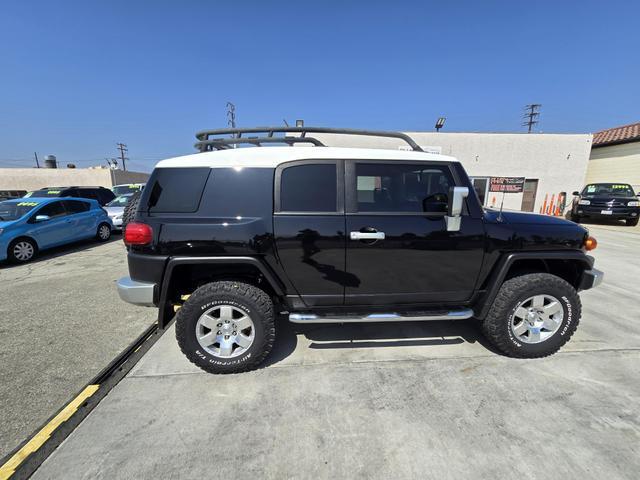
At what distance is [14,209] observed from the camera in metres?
6.73

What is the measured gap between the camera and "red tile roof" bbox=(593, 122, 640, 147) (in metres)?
17.3

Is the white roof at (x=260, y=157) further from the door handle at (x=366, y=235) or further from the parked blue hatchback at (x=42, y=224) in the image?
the parked blue hatchback at (x=42, y=224)

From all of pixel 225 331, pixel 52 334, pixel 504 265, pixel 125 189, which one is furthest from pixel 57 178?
pixel 504 265

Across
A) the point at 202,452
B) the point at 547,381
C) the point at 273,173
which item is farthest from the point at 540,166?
the point at 202,452

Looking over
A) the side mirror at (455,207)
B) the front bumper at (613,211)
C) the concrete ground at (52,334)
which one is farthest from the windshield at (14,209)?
the front bumper at (613,211)

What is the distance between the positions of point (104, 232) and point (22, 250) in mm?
2454

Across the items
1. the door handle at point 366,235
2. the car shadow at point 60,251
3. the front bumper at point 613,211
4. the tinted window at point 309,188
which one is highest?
the tinted window at point 309,188

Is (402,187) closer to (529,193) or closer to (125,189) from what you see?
(125,189)

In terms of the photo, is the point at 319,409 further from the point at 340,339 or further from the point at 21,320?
the point at 21,320

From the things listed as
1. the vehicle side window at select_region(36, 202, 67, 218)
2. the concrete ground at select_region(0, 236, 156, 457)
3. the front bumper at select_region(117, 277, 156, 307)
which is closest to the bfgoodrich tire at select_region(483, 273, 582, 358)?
the front bumper at select_region(117, 277, 156, 307)

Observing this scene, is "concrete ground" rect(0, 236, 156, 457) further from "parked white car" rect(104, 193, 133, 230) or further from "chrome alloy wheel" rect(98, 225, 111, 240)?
"parked white car" rect(104, 193, 133, 230)

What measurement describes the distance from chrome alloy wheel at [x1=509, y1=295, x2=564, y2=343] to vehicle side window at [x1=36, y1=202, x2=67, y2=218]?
9.67 metres

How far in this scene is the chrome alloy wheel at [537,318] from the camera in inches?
109

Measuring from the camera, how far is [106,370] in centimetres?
264
